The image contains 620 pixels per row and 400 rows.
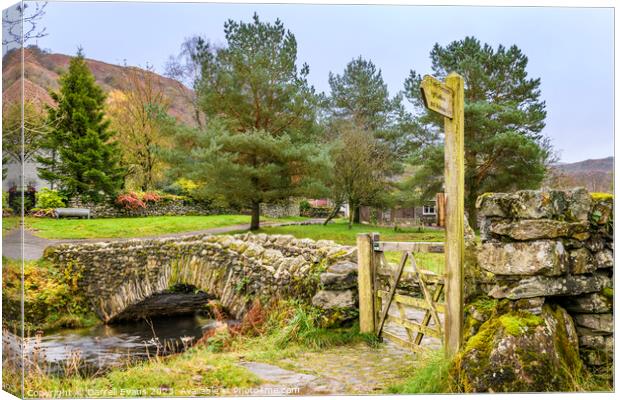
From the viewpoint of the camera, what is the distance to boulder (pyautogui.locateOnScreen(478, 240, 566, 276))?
353cm

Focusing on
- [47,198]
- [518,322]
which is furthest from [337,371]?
[47,198]

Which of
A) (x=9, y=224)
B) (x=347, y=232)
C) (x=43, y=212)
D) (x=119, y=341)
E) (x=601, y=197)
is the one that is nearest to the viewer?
(x=601, y=197)

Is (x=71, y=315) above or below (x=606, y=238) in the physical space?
below

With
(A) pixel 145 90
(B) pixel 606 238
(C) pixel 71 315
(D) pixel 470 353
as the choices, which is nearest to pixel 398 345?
(D) pixel 470 353

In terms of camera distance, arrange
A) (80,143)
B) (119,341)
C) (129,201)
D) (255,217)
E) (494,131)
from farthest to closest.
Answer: (119,341)
(255,217)
(129,201)
(494,131)
(80,143)

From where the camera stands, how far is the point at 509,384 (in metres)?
3.31

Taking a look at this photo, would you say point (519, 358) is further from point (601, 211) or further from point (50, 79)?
point (50, 79)

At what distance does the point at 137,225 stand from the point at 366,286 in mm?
3637

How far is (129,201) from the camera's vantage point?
6676 mm

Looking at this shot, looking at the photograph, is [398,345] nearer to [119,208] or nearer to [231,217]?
[231,217]

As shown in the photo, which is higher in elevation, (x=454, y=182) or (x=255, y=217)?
(x=454, y=182)

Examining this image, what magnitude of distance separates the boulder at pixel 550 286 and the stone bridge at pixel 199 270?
2.41m

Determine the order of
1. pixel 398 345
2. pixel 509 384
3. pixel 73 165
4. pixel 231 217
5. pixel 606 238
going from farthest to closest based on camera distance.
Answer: pixel 231 217 < pixel 73 165 < pixel 398 345 < pixel 606 238 < pixel 509 384

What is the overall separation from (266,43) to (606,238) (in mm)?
4695
